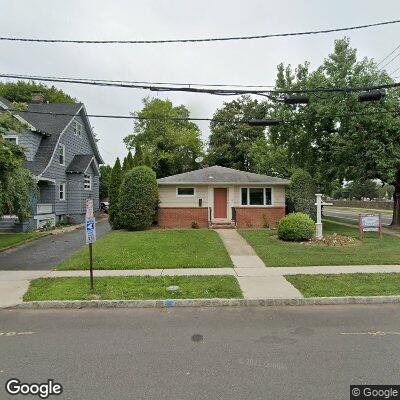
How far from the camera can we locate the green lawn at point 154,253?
10.5 meters

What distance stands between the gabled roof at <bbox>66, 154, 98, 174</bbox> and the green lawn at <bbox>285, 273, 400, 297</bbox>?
20.6 meters

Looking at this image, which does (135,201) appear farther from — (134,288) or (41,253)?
(134,288)

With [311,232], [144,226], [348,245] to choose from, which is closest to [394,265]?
[348,245]

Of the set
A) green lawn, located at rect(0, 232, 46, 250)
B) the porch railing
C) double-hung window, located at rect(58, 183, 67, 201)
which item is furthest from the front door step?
double-hung window, located at rect(58, 183, 67, 201)

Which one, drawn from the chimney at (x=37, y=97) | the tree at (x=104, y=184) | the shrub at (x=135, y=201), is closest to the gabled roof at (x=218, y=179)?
the shrub at (x=135, y=201)

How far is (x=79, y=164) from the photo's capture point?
87.5 ft

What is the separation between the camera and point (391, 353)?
15.7 feet

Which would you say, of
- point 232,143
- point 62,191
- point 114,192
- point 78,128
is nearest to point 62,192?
point 62,191

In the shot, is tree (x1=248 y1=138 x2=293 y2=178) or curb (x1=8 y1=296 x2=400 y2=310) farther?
tree (x1=248 y1=138 x2=293 y2=178)

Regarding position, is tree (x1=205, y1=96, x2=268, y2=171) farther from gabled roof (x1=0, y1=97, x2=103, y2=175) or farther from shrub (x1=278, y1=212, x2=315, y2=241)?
shrub (x1=278, y1=212, x2=315, y2=241)

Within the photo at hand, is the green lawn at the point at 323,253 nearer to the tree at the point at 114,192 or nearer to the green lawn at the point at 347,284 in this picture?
the green lawn at the point at 347,284

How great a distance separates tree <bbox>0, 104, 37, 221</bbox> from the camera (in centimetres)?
1060

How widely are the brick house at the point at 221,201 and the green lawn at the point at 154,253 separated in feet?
13.2

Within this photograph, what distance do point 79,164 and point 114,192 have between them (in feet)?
25.9
